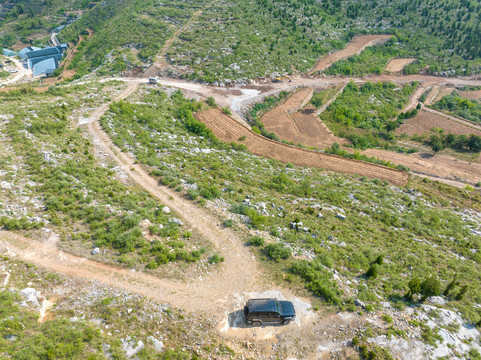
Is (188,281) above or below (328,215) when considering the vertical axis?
below

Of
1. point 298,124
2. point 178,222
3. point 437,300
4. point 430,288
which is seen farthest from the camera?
point 298,124

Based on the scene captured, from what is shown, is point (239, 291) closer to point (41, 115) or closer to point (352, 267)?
point (352, 267)

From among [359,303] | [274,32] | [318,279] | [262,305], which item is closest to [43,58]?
[274,32]

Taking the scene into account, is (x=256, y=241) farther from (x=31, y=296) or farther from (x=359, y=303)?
(x=31, y=296)

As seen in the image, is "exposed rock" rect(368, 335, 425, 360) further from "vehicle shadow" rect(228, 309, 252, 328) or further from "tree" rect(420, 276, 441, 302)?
"vehicle shadow" rect(228, 309, 252, 328)

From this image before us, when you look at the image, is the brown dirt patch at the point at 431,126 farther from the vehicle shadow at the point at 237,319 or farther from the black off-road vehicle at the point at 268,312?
the vehicle shadow at the point at 237,319

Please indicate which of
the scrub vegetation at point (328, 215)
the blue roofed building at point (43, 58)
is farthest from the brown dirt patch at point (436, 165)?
the blue roofed building at point (43, 58)

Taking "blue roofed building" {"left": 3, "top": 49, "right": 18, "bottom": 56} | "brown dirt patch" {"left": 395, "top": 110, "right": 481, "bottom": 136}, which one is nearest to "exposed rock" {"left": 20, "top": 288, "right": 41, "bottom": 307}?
"brown dirt patch" {"left": 395, "top": 110, "right": 481, "bottom": 136}
